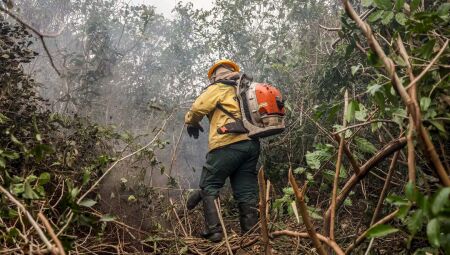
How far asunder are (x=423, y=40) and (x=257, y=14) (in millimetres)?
7575

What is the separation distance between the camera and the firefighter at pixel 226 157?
145 inches

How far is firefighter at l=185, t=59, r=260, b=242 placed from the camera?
3.68 metres

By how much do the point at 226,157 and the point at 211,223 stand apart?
2.15ft

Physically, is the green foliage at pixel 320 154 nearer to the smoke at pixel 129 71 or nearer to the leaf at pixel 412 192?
the leaf at pixel 412 192

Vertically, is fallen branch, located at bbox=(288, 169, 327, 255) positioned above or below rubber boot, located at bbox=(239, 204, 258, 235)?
above

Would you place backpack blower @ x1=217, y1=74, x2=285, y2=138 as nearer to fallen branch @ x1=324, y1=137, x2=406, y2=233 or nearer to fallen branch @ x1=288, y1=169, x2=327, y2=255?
fallen branch @ x1=324, y1=137, x2=406, y2=233

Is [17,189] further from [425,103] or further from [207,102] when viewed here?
[207,102]

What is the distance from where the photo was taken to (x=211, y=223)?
11.5 ft

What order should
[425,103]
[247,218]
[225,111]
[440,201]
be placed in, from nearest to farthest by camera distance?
[440,201] < [425,103] < [247,218] < [225,111]

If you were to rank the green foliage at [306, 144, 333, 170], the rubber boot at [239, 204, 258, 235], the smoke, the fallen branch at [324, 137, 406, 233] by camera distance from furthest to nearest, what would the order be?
the smoke
the rubber boot at [239, 204, 258, 235]
the green foliage at [306, 144, 333, 170]
the fallen branch at [324, 137, 406, 233]

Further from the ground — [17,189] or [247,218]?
[17,189]

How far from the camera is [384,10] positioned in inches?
57.7

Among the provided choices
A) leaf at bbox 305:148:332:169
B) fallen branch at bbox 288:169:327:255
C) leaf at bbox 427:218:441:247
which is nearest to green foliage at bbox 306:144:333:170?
leaf at bbox 305:148:332:169

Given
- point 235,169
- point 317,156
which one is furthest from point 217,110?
point 317,156
